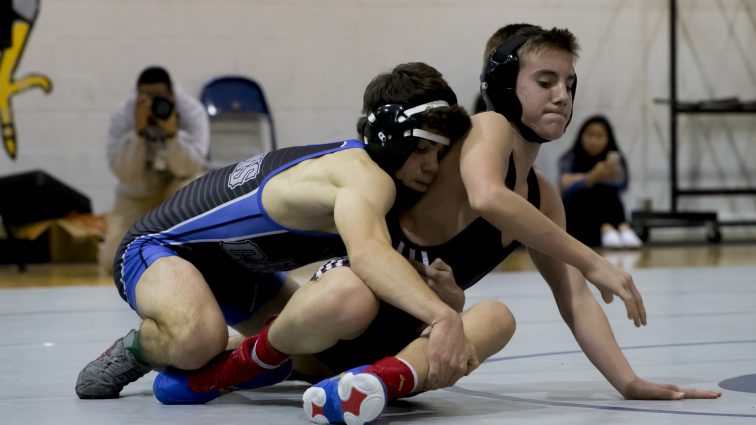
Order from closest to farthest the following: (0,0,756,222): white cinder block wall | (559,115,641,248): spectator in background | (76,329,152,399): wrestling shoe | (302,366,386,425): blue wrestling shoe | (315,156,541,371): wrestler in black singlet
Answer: (302,366,386,425): blue wrestling shoe < (315,156,541,371): wrestler in black singlet < (76,329,152,399): wrestling shoe < (0,0,756,222): white cinder block wall < (559,115,641,248): spectator in background

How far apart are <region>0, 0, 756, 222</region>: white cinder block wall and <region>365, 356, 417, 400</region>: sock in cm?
614

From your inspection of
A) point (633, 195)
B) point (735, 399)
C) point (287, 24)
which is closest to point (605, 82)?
point (633, 195)

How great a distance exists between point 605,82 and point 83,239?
4398 millimetres

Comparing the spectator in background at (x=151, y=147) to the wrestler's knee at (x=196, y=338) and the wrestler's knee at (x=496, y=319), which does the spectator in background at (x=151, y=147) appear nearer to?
the wrestler's knee at (x=196, y=338)

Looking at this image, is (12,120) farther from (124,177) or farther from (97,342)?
(97,342)

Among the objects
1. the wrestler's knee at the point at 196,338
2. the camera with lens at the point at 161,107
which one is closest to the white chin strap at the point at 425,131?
the wrestler's knee at the point at 196,338

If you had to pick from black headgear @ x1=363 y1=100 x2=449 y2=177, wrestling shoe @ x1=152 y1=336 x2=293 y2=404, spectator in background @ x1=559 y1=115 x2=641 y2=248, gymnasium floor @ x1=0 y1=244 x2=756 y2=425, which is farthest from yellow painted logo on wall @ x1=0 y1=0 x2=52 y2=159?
black headgear @ x1=363 y1=100 x2=449 y2=177

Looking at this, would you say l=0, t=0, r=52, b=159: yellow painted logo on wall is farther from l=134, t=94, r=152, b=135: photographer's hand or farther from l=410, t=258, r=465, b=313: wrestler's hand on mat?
l=410, t=258, r=465, b=313: wrestler's hand on mat

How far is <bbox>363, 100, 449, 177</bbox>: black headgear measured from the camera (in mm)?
2514

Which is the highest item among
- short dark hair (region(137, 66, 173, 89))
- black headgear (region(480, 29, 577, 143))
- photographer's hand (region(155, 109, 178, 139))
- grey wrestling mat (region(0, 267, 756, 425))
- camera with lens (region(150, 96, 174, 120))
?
short dark hair (region(137, 66, 173, 89))

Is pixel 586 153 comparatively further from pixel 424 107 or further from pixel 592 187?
pixel 424 107

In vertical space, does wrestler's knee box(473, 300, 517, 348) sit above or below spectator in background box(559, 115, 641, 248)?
below

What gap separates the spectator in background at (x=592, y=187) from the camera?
27.8 feet

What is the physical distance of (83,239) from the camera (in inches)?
298
